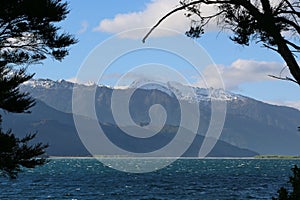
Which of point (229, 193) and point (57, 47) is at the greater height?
point (57, 47)

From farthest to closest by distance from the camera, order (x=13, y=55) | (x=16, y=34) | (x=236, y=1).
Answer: (x=13, y=55) < (x=16, y=34) < (x=236, y=1)

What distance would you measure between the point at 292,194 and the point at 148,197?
51352 millimetres

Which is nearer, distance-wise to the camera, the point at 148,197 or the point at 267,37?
the point at 267,37

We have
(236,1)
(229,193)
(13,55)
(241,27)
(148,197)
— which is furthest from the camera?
(229,193)

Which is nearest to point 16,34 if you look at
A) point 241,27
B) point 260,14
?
point 241,27

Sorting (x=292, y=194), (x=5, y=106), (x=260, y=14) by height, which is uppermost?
(x=260, y=14)

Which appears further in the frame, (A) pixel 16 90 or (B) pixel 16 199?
(B) pixel 16 199

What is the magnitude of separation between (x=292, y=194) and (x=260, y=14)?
5.02 meters

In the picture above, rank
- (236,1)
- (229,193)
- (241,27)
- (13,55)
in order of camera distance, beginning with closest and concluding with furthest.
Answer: (236,1)
(241,27)
(13,55)
(229,193)

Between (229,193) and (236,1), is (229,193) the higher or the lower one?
the lower one

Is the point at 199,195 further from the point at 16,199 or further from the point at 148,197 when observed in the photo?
the point at 16,199

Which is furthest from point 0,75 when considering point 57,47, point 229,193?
point 229,193

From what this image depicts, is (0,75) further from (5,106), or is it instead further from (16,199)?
(16,199)

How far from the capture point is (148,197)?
6312 centimetres
